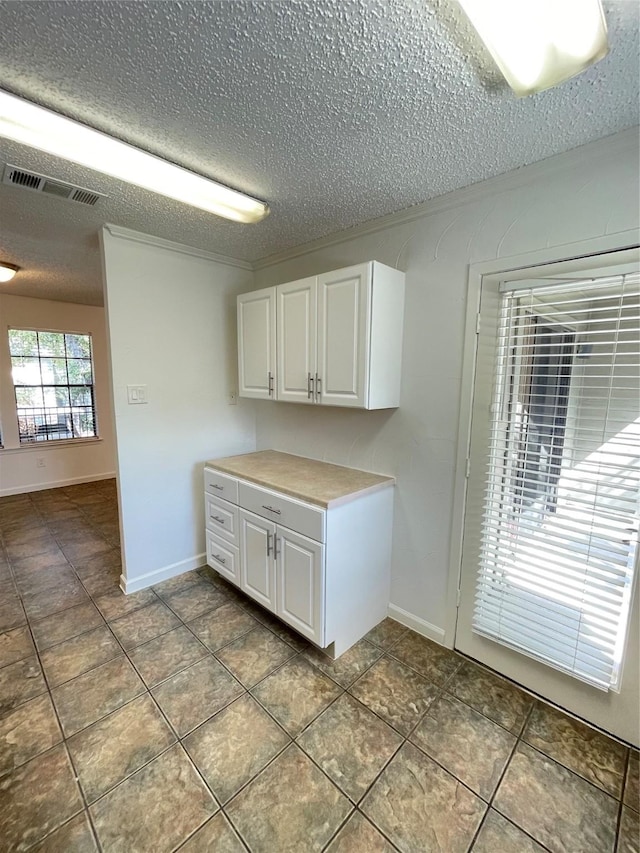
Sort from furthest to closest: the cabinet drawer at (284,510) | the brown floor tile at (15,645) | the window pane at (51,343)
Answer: the window pane at (51,343) → the brown floor tile at (15,645) → the cabinet drawer at (284,510)

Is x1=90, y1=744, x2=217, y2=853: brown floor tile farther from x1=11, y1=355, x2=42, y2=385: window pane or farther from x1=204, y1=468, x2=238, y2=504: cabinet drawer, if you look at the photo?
x1=11, y1=355, x2=42, y2=385: window pane

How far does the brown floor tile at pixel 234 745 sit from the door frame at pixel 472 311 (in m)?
1.08

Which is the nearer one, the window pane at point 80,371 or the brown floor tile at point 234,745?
the brown floor tile at point 234,745

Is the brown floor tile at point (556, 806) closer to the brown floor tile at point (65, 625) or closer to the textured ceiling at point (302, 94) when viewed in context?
the brown floor tile at point (65, 625)

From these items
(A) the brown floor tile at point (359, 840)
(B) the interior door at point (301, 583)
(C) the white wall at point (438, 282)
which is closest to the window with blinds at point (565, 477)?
(C) the white wall at point (438, 282)

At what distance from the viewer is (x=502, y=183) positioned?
1658 mm

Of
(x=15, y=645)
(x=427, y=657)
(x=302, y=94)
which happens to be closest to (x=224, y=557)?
(x=15, y=645)

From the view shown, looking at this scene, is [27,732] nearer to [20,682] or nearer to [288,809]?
[20,682]

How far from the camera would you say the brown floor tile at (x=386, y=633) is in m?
2.08

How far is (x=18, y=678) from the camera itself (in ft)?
5.92

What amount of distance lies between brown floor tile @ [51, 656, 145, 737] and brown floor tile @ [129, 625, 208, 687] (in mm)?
50

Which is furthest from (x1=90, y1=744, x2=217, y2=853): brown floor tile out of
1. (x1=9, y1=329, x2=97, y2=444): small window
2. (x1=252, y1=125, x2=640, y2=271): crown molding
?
(x1=9, y1=329, x2=97, y2=444): small window

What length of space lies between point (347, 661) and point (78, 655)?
148 centimetres

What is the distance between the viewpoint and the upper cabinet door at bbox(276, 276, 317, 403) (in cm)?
215
